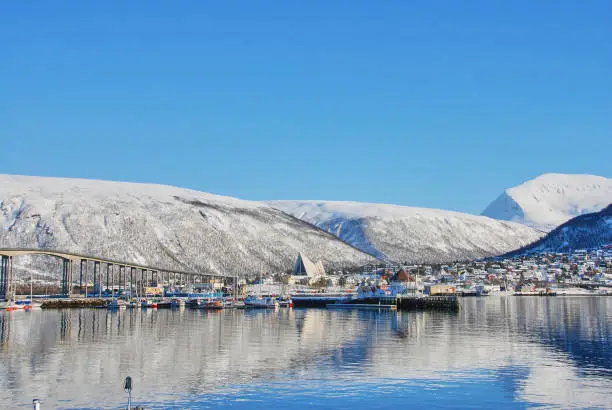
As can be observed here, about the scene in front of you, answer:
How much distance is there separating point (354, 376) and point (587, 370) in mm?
13621

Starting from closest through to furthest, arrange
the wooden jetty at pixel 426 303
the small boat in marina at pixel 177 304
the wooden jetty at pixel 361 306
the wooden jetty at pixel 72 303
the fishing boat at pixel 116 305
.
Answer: the wooden jetty at pixel 426 303 < the wooden jetty at pixel 361 306 < the fishing boat at pixel 116 305 < the wooden jetty at pixel 72 303 < the small boat in marina at pixel 177 304

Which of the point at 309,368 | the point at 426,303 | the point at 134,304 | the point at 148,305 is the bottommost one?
the point at 309,368

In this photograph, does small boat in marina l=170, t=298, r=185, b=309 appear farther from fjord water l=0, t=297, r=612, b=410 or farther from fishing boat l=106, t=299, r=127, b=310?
fjord water l=0, t=297, r=612, b=410

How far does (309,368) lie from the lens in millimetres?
44375

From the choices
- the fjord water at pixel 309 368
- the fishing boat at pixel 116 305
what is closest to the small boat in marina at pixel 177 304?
the fishing boat at pixel 116 305

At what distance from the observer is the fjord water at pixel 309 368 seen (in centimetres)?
3506

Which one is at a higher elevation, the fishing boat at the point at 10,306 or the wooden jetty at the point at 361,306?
the fishing boat at the point at 10,306

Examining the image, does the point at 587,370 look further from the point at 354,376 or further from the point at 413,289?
the point at 413,289

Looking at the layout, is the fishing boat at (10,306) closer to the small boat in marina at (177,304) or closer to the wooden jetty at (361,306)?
the small boat in marina at (177,304)

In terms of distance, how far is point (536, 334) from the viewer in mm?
67688

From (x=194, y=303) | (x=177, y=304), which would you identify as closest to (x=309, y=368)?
(x=194, y=303)

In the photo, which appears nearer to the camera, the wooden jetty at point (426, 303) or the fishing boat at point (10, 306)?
the fishing boat at point (10, 306)

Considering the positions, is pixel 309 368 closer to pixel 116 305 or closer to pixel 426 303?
pixel 426 303

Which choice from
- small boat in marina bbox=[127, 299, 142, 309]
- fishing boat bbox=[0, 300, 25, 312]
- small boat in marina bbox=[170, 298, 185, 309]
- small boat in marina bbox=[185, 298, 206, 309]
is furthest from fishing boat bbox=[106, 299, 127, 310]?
fishing boat bbox=[0, 300, 25, 312]
